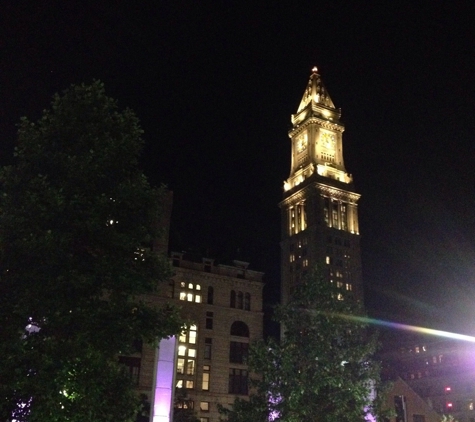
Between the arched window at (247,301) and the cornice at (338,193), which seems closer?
the arched window at (247,301)

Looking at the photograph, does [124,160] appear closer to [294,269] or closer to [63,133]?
[63,133]

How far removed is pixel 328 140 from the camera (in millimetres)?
163125

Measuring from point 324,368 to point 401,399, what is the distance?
8.70 m

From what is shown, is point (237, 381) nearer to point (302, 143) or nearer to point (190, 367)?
point (190, 367)

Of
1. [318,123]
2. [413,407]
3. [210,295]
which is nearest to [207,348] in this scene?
[210,295]

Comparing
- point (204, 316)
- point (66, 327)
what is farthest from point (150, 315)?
point (204, 316)

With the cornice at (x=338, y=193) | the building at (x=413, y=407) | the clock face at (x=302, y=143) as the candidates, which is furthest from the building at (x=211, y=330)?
the clock face at (x=302, y=143)

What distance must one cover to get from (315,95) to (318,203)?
4336 cm

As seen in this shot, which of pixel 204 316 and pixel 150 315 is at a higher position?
pixel 204 316

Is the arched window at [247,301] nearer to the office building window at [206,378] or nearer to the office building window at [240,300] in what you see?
the office building window at [240,300]

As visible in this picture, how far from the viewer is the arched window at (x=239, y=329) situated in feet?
273

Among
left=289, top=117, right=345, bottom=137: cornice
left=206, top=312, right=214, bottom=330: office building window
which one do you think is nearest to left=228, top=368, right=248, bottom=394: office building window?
left=206, top=312, right=214, bottom=330: office building window

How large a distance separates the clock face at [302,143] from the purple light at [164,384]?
137814 mm

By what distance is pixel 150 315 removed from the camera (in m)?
21.3
